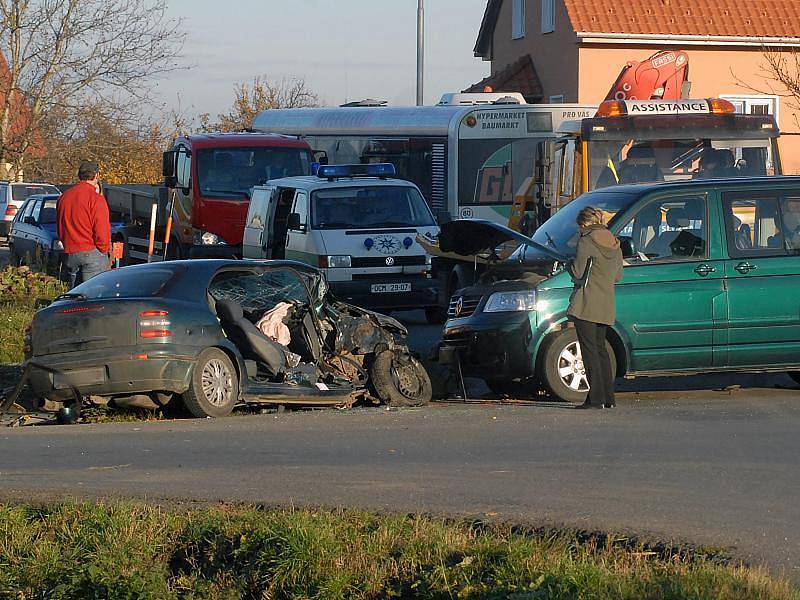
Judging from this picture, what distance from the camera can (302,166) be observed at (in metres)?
22.7

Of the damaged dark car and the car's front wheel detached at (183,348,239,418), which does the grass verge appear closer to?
the damaged dark car

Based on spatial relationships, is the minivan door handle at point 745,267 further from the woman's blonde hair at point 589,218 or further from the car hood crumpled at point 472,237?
the car hood crumpled at point 472,237

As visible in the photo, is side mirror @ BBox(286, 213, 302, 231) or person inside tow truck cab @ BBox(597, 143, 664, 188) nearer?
person inside tow truck cab @ BBox(597, 143, 664, 188)

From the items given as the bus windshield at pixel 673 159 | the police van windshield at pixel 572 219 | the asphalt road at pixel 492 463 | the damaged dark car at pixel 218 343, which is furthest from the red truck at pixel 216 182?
the asphalt road at pixel 492 463

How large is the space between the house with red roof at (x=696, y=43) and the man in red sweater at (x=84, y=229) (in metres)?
21.2

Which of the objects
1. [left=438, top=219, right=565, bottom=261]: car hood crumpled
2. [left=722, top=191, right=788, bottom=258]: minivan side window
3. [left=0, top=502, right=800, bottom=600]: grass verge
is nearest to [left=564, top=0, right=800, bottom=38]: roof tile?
[left=438, top=219, right=565, bottom=261]: car hood crumpled

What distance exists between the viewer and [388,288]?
1753 centimetres

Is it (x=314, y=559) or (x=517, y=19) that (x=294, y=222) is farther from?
(x=517, y=19)

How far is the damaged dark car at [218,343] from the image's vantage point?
34.1ft

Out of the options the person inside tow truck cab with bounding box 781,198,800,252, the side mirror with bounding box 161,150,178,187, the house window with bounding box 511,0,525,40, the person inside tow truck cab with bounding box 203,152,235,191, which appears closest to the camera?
the person inside tow truck cab with bounding box 781,198,800,252

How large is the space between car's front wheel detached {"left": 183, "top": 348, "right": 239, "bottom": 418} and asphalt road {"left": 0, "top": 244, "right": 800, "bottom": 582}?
20 cm

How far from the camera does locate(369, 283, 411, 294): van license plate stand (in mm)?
17484

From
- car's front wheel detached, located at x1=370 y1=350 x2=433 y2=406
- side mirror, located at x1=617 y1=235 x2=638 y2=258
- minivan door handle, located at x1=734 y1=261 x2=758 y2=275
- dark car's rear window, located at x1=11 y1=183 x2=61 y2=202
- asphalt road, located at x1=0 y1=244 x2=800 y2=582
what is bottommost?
asphalt road, located at x1=0 y1=244 x2=800 y2=582

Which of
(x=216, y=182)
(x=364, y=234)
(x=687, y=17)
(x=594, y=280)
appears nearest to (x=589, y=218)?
(x=594, y=280)
